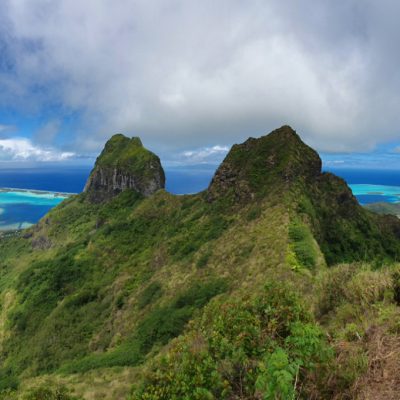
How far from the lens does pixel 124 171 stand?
10406 cm

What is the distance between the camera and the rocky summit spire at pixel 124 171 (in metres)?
95.9

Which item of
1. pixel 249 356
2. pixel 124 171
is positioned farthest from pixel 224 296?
pixel 124 171

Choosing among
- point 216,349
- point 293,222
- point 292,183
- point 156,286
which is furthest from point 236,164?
point 216,349

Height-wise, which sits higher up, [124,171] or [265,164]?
[124,171]

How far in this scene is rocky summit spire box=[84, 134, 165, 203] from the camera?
95.9 metres

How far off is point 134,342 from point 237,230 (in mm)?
20581

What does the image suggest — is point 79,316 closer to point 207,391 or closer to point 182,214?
point 182,214

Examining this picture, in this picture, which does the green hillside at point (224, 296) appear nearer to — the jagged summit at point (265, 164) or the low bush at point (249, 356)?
the low bush at point (249, 356)

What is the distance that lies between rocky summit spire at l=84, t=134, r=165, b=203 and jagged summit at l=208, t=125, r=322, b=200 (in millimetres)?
38767

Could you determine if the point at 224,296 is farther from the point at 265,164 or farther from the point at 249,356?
the point at 265,164

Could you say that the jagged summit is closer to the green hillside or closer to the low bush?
the green hillside

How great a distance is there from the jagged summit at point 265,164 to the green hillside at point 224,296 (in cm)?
27

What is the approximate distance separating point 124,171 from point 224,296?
84.3 m

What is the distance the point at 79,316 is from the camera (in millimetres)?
48281
